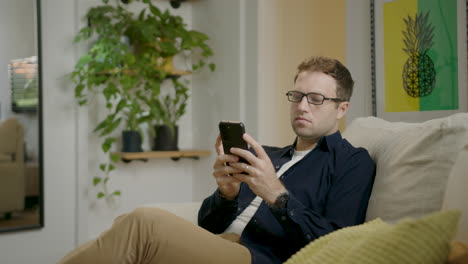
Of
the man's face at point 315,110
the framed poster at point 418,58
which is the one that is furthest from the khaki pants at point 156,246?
the framed poster at point 418,58

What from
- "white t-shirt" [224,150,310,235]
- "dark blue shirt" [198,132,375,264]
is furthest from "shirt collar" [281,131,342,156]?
"white t-shirt" [224,150,310,235]

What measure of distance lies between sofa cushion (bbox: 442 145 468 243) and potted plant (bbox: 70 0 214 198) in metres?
2.14

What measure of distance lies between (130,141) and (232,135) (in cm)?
173

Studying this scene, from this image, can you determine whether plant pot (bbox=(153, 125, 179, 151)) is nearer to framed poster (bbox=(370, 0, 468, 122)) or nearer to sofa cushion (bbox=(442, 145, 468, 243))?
framed poster (bbox=(370, 0, 468, 122))

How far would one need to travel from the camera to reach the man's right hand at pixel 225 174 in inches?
59.0

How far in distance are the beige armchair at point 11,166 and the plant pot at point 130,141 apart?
1.96 ft

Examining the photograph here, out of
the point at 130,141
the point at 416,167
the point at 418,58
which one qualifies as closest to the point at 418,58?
the point at 418,58

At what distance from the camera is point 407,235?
0.71 m

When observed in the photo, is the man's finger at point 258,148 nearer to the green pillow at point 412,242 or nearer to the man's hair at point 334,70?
the man's hair at point 334,70

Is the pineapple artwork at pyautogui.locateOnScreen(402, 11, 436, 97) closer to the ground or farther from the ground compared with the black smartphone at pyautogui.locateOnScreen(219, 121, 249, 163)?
farther from the ground

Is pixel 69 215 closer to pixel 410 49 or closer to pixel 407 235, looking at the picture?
pixel 410 49

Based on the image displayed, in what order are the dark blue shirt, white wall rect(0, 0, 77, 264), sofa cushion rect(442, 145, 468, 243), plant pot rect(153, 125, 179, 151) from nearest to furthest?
1. sofa cushion rect(442, 145, 468, 243)
2. the dark blue shirt
3. white wall rect(0, 0, 77, 264)
4. plant pot rect(153, 125, 179, 151)

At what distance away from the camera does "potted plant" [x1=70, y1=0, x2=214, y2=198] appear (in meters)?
2.88

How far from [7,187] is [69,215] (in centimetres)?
40
